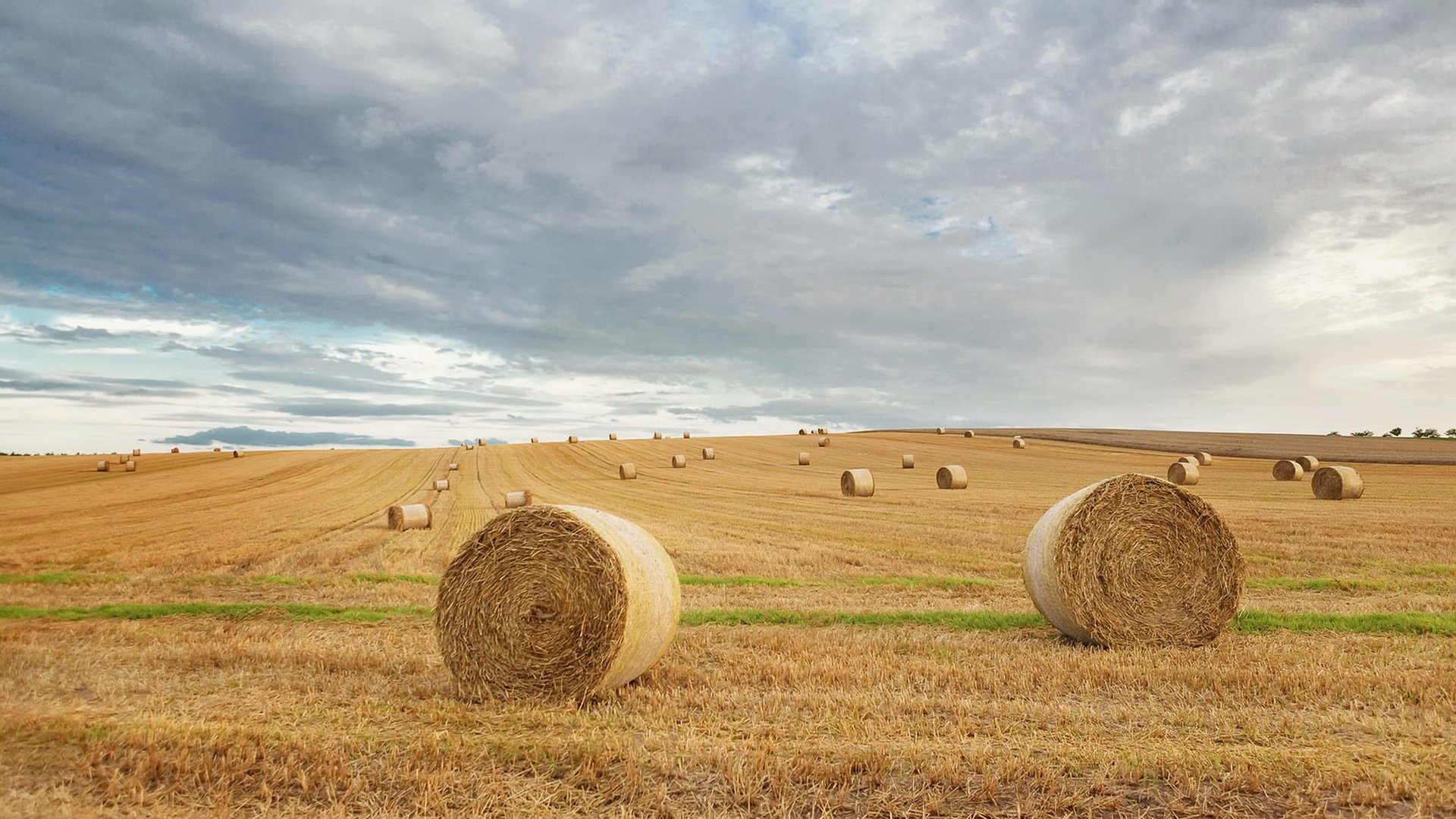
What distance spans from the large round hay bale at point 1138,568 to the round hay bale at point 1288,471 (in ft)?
91.7

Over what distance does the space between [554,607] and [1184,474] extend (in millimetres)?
28582

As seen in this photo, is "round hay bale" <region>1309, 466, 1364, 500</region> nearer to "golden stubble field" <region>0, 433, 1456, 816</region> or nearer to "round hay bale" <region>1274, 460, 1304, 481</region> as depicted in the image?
"round hay bale" <region>1274, 460, 1304, 481</region>

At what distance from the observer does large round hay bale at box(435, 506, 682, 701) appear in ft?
22.1

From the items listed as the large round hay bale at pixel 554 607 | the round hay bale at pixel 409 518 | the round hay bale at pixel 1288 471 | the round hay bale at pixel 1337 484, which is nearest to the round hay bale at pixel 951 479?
the round hay bale at pixel 1337 484

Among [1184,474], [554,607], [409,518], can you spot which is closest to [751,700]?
[554,607]

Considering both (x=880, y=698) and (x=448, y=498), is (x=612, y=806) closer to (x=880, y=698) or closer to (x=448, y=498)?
(x=880, y=698)

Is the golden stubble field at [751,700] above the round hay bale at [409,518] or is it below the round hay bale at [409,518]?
below

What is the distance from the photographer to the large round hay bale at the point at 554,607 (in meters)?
6.75

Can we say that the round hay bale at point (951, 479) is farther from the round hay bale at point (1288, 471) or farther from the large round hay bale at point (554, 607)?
the large round hay bale at point (554, 607)

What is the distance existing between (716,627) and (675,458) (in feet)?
107

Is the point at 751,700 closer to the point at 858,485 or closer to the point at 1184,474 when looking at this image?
the point at 858,485

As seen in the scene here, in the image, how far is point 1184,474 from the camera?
2989cm

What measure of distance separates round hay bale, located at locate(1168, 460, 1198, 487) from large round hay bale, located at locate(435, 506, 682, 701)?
88.5 feet

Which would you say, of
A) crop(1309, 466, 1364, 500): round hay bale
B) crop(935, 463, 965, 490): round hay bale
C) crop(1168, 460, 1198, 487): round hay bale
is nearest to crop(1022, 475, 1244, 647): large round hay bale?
crop(1309, 466, 1364, 500): round hay bale
